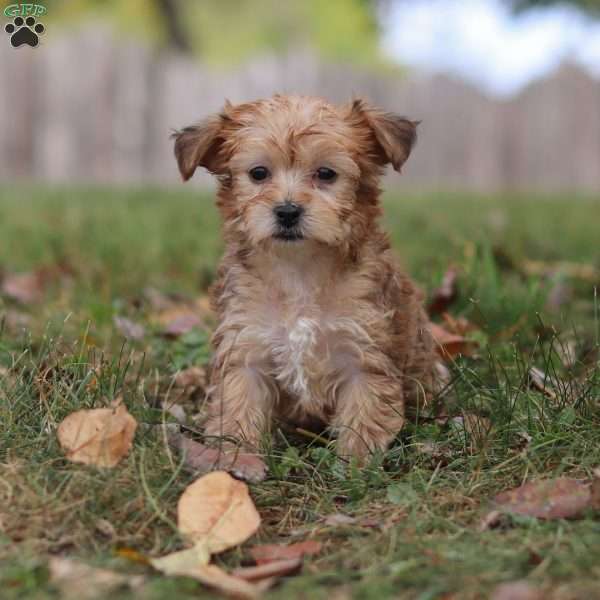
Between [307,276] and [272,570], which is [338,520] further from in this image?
[307,276]

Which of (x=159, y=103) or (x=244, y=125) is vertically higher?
(x=159, y=103)

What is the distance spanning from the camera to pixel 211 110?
21422 mm

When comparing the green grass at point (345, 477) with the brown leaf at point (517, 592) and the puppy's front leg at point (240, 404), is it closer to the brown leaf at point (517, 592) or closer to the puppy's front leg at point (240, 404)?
the brown leaf at point (517, 592)

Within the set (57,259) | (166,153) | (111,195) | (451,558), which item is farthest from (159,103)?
(451,558)

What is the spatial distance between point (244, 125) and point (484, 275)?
Result: 2.25 metres

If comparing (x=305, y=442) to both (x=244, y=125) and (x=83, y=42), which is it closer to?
(x=244, y=125)

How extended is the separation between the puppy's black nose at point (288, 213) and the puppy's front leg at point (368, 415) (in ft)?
2.46

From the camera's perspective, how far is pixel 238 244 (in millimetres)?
4422

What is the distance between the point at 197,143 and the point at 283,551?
2005 mm

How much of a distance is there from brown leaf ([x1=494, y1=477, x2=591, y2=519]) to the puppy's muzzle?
1411 millimetres

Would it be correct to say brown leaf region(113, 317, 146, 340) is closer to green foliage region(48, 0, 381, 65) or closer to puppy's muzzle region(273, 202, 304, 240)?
puppy's muzzle region(273, 202, 304, 240)

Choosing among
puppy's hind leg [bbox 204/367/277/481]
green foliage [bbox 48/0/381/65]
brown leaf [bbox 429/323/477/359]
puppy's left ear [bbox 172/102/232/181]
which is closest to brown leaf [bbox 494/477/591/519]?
puppy's hind leg [bbox 204/367/277/481]

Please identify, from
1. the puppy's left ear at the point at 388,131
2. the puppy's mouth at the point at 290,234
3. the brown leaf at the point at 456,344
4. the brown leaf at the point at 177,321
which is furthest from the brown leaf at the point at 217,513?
the brown leaf at the point at 177,321

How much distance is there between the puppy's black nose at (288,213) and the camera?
416cm
